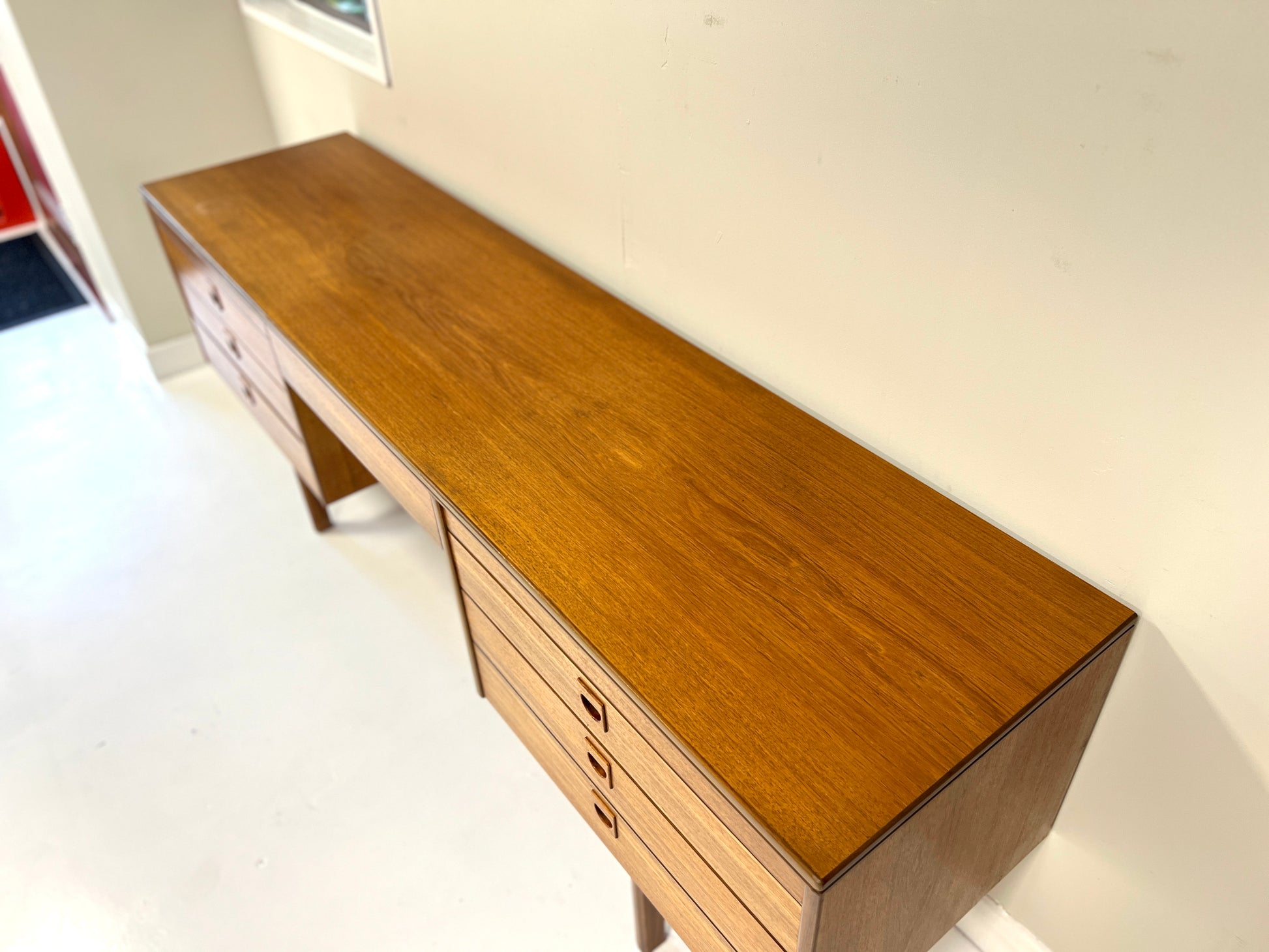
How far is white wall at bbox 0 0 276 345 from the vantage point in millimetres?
A: 2400

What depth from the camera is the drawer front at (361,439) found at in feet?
4.53

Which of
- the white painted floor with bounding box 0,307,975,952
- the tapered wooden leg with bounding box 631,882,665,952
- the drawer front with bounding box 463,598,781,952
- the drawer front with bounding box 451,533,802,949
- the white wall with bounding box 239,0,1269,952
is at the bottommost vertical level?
the white painted floor with bounding box 0,307,975,952

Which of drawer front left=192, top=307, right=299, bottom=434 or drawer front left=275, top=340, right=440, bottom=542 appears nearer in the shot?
drawer front left=275, top=340, right=440, bottom=542

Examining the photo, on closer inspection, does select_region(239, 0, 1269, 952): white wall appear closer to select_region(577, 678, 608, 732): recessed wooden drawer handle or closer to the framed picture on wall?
select_region(577, 678, 608, 732): recessed wooden drawer handle

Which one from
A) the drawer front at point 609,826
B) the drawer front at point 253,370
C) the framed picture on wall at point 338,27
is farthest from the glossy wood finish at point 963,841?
the framed picture on wall at point 338,27

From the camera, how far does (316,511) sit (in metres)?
2.29

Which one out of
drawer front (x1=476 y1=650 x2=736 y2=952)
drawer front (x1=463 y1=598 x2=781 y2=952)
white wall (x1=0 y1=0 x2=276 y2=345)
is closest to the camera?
drawer front (x1=463 y1=598 x2=781 y2=952)

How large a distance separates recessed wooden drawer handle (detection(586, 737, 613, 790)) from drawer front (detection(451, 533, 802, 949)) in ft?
0.07

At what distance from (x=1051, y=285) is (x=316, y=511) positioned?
181 cm

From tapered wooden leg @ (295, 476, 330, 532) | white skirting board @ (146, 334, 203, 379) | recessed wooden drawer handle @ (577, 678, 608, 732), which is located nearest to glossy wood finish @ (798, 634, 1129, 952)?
recessed wooden drawer handle @ (577, 678, 608, 732)

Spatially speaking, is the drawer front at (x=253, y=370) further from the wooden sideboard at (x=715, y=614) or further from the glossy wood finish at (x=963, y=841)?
the glossy wood finish at (x=963, y=841)

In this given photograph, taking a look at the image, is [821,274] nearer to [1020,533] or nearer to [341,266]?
[1020,533]

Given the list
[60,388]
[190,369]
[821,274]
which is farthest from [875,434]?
[60,388]

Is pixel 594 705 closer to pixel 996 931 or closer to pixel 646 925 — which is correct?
pixel 646 925
